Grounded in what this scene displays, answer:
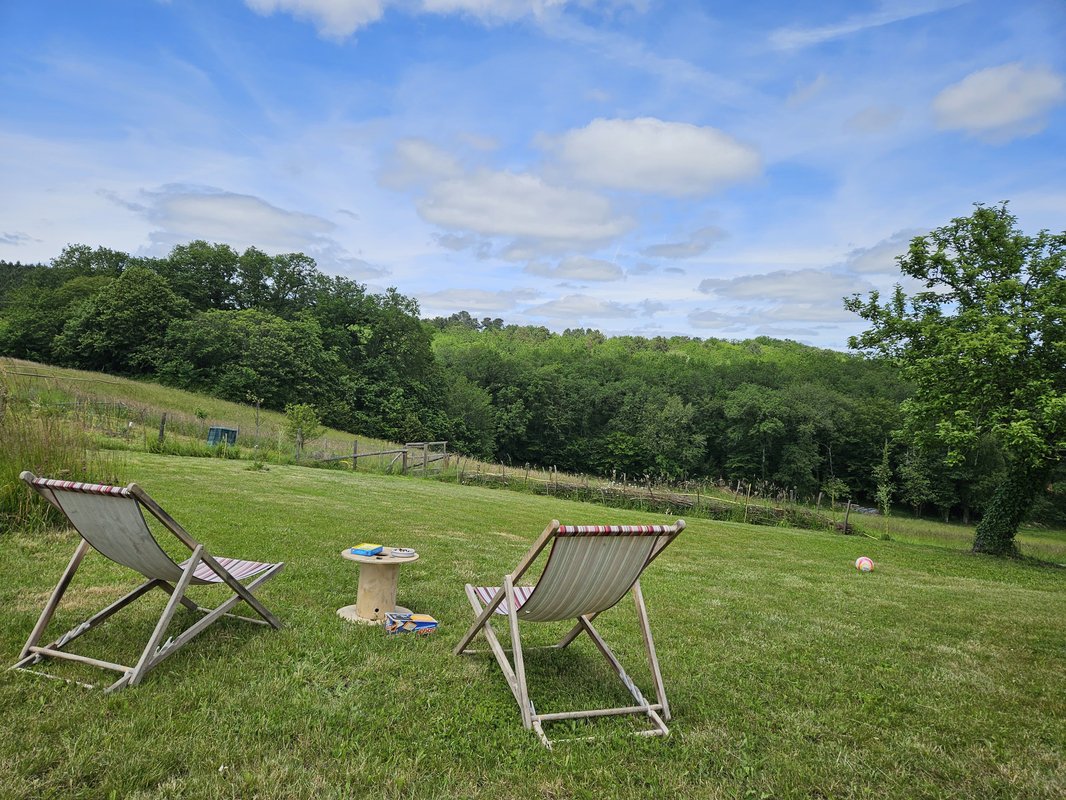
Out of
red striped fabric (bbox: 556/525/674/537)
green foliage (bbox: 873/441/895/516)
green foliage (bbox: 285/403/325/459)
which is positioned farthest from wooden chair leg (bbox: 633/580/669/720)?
green foliage (bbox: 285/403/325/459)

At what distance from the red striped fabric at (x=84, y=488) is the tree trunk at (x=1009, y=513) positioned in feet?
60.1

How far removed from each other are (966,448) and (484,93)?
15.2 metres

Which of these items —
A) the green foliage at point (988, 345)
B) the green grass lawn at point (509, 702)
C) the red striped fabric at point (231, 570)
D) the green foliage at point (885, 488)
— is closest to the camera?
the green grass lawn at point (509, 702)

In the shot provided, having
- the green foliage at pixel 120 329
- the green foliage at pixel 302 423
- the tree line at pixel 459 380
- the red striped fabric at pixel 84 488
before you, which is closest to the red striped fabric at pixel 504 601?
the red striped fabric at pixel 84 488

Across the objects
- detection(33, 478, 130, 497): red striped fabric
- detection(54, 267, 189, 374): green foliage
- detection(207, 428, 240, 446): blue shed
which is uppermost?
detection(54, 267, 189, 374): green foliage

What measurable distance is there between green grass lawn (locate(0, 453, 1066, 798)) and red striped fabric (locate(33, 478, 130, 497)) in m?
0.94

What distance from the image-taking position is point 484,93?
589 inches

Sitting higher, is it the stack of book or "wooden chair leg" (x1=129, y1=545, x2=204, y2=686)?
"wooden chair leg" (x1=129, y1=545, x2=204, y2=686)

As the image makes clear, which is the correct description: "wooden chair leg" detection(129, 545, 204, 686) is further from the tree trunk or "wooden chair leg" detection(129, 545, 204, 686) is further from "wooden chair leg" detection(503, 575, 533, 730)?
the tree trunk

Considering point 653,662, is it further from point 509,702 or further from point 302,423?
point 302,423

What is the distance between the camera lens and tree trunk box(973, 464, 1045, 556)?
49.5ft

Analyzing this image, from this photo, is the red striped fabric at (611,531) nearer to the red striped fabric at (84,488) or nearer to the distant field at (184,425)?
the red striped fabric at (84,488)

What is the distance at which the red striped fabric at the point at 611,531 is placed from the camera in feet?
9.21

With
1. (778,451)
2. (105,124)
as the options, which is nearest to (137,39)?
(105,124)
